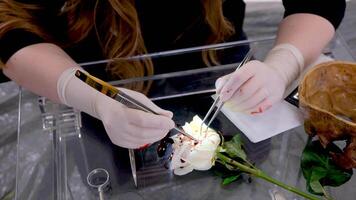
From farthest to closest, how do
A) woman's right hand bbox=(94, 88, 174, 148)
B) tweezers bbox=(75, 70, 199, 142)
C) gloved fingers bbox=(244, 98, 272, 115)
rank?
gloved fingers bbox=(244, 98, 272, 115) → woman's right hand bbox=(94, 88, 174, 148) → tweezers bbox=(75, 70, 199, 142)

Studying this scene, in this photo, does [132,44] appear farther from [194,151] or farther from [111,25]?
[194,151]

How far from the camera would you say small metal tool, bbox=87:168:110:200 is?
76 cm

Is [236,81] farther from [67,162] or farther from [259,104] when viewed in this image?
[67,162]

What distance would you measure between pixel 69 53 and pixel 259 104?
0.45m

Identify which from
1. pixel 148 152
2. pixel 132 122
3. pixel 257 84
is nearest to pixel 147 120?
pixel 132 122

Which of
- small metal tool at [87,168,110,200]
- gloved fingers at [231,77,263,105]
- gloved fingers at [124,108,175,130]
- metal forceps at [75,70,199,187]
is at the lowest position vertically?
small metal tool at [87,168,110,200]

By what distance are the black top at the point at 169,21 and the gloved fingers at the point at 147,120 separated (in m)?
0.23

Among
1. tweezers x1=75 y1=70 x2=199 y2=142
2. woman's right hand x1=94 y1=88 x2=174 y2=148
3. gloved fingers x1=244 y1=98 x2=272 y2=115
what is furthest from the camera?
gloved fingers x1=244 y1=98 x2=272 y2=115

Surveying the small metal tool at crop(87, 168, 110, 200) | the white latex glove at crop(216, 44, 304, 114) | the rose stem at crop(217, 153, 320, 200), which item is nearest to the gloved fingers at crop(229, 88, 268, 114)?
the white latex glove at crop(216, 44, 304, 114)

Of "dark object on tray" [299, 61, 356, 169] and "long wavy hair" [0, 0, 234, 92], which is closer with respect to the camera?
"dark object on tray" [299, 61, 356, 169]

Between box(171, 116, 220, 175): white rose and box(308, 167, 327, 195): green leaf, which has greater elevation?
box(171, 116, 220, 175): white rose

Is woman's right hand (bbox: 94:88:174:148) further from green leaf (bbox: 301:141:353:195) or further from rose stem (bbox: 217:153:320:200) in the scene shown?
A: green leaf (bbox: 301:141:353:195)

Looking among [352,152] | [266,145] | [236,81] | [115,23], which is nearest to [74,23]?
[115,23]

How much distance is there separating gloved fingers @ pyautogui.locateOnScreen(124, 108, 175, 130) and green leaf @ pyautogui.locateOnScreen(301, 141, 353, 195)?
0.82ft
